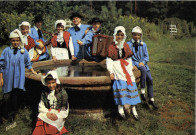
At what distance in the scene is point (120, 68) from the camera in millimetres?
3861

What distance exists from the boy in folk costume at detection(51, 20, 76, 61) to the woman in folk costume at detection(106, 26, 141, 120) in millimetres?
1764

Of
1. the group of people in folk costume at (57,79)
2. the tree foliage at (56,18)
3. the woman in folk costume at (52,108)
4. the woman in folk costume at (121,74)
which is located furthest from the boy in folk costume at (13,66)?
the tree foliage at (56,18)

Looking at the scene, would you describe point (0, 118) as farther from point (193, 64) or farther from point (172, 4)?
point (172, 4)

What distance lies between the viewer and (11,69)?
3668 millimetres

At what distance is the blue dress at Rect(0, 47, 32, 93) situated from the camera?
3.66 m

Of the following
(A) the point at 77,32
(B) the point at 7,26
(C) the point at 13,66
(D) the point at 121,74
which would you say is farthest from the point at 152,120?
(B) the point at 7,26

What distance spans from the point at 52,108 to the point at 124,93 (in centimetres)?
123

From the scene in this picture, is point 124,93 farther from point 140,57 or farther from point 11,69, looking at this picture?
point 11,69

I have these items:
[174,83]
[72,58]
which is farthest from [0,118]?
[174,83]

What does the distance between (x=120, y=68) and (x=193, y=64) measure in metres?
6.51

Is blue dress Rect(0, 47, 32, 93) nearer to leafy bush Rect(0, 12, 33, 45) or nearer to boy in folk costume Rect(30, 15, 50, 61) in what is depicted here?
boy in folk costume Rect(30, 15, 50, 61)

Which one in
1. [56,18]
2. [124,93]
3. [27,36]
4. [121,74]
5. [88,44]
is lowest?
[124,93]

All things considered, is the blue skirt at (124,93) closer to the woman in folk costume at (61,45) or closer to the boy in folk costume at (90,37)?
the boy in folk costume at (90,37)

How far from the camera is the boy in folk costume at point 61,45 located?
5555mm
